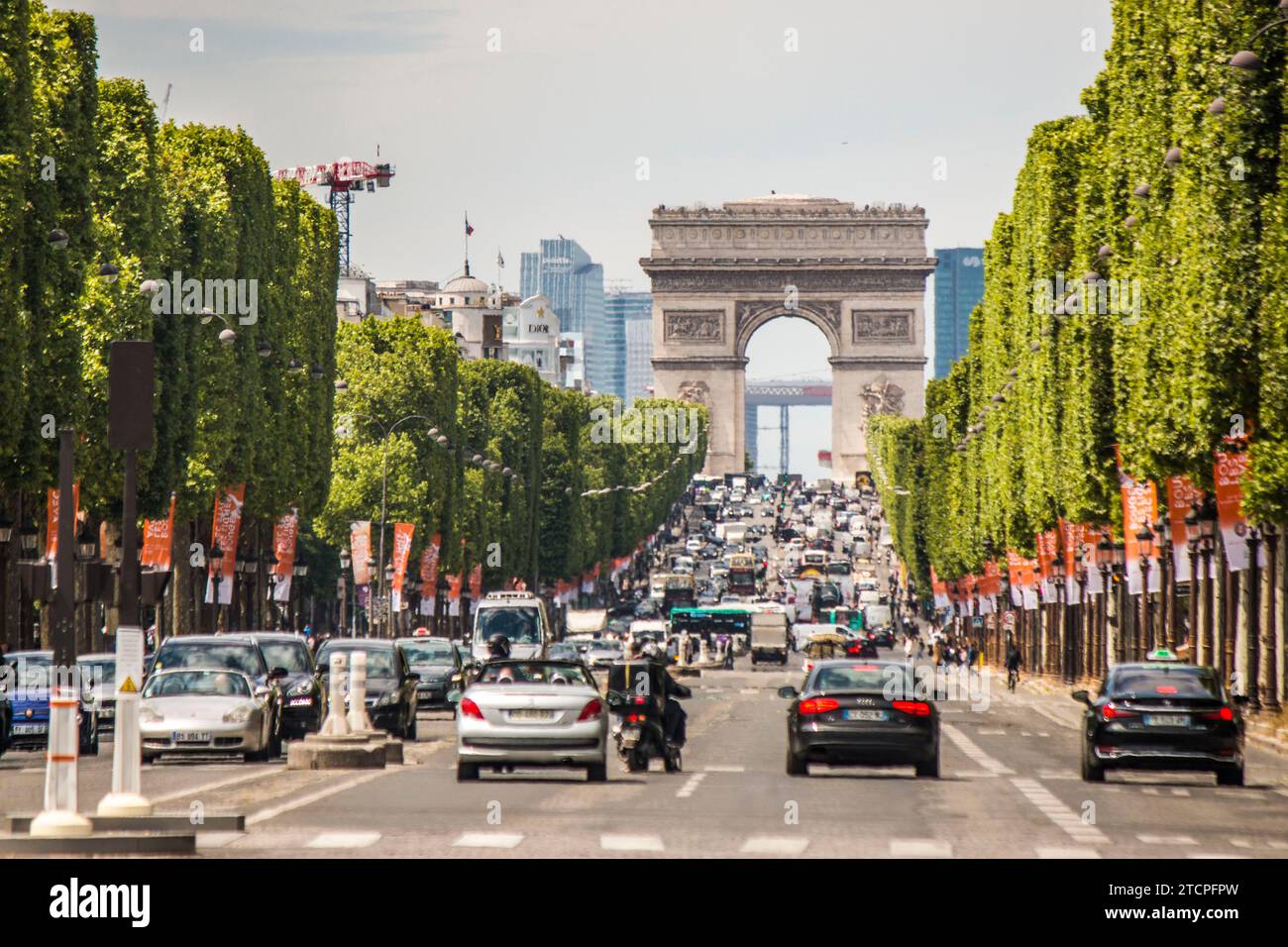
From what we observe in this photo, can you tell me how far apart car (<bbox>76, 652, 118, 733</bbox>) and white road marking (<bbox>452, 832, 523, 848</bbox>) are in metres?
22.1

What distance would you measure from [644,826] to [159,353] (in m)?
38.2

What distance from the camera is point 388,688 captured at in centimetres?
4388

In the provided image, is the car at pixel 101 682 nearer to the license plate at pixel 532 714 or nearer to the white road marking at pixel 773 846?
the license plate at pixel 532 714

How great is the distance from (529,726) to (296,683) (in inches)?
501

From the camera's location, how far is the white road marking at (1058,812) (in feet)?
77.8

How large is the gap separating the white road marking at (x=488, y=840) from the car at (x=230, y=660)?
1610 centimetres

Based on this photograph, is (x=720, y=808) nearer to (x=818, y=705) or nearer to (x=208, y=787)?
(x=208, y=787)

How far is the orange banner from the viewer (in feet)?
192

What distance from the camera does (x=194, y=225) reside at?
2594 inches

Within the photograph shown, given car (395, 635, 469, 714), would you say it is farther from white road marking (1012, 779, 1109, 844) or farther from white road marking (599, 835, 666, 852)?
white road marking (599, 835, 666, 852)

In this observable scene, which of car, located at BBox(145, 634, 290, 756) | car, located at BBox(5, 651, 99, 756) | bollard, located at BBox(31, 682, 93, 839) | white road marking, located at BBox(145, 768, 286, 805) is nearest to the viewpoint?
bollard, located at BBox(31, 682, 93, 839)

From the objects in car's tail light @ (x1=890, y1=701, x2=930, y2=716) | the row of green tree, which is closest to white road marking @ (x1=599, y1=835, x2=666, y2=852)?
car's tail light @ (x1=890, y1=701, x2=930, y2=716)
